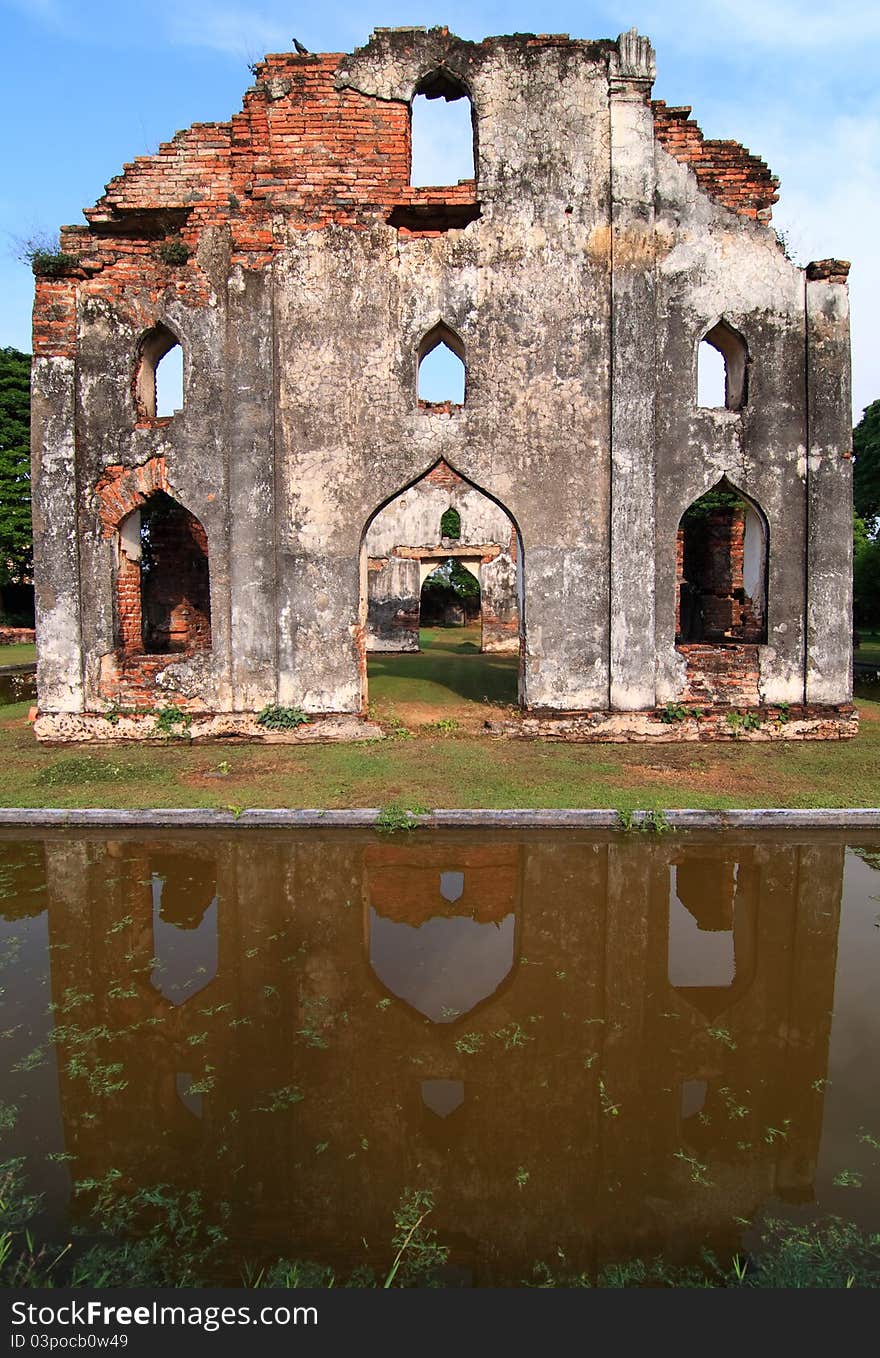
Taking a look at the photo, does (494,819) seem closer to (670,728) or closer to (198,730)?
(670,728)

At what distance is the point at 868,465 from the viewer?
27.7 meters

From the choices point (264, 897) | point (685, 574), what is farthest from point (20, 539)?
point (264, 897)

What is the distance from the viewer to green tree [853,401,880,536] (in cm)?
2747

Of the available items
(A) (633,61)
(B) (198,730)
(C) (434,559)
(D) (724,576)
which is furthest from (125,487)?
(C) (434,559)

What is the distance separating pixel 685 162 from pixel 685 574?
7.79m

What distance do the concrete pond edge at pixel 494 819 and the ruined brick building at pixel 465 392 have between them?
10.5 ft

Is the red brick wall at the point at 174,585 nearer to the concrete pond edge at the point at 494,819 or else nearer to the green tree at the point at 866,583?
the concrete pond edge at the point at 494,819

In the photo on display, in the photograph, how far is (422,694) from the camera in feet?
40.7

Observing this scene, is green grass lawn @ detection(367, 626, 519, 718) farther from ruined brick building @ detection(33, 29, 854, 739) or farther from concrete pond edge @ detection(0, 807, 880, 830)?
concrete pond edge @ detection(0, 807, 880, 830)

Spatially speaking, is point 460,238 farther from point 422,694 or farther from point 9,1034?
point 9,1034

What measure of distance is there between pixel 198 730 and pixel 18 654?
15093 mm

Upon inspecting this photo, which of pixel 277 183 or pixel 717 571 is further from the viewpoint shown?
pixel 717 571

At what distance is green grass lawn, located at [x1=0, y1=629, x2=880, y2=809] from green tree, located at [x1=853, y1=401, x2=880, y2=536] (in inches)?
788

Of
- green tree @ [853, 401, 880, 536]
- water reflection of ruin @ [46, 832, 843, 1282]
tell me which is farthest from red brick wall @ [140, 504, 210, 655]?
green tree @ [853, 401, 880, 536]
